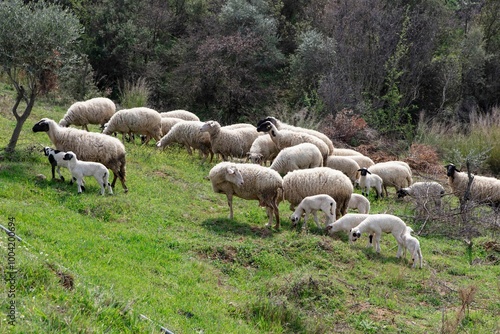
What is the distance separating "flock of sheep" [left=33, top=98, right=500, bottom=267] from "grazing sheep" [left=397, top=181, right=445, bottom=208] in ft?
0.09

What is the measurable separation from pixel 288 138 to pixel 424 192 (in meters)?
4.40

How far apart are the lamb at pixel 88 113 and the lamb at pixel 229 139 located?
3949 mm

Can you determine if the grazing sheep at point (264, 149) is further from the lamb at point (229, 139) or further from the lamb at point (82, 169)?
the lamb at point (82, 169)

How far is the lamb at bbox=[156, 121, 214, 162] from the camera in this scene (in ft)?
58.4

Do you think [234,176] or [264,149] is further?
[264,149]

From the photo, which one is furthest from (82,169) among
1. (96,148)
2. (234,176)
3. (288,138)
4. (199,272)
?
(288,138)

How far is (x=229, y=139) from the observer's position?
58.1ft

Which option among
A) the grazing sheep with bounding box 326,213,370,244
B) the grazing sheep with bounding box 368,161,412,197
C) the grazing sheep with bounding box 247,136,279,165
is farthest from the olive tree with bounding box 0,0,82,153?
the grazing sheep with bounding box 368,161,412,197

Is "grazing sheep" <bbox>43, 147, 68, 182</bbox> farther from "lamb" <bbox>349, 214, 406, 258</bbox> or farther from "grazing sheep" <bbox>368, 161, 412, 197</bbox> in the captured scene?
"grazing sheep" <bbox>368, 161, 412, 197</bbox>

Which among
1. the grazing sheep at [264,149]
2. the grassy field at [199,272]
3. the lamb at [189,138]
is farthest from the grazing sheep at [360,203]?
the lamb at [189,138]

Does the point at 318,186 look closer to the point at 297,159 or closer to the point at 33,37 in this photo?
the point at 297,159

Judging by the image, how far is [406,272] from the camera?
34.2ft

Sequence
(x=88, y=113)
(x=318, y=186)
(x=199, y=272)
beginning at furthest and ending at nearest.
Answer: (x=88, y=113), (x=318, y=186), (x=199, y=272)

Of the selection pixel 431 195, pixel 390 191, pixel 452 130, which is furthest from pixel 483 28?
pixel 431 195
